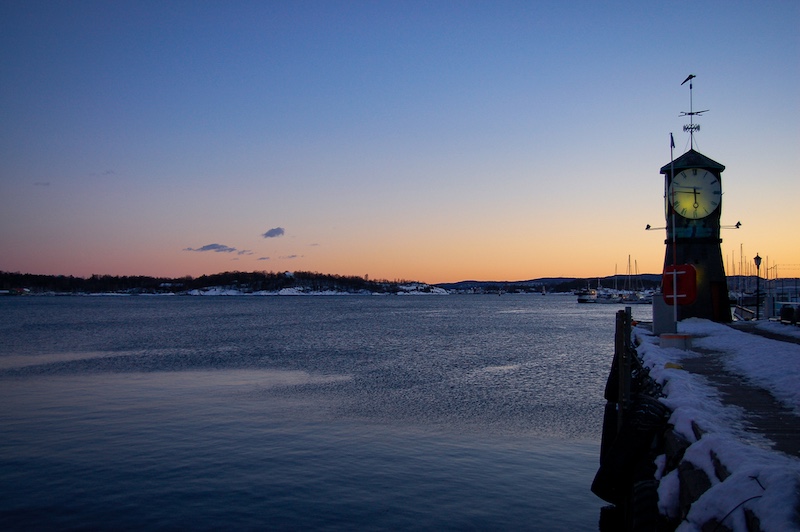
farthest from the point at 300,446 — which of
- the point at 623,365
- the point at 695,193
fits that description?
the point at 695,193

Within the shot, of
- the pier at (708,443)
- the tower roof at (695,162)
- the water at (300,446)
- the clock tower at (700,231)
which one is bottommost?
the water at (300,446)

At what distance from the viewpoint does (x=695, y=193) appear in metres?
24.7

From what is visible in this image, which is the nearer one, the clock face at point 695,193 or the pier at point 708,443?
the pier at point 708,443

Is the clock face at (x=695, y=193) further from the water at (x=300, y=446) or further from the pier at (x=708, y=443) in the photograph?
the pier at (x=708, y=443)

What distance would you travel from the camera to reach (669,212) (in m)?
24.9

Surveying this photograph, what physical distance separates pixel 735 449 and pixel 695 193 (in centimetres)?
2150

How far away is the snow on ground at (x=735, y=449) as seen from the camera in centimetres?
445

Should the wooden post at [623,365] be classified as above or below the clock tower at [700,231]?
below

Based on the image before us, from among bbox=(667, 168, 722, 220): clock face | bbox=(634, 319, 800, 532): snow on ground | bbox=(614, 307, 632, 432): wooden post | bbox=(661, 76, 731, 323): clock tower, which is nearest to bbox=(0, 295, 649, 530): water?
bbox=(614, 307, 632, 432): wooden post

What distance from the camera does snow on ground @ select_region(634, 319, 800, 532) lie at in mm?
4445

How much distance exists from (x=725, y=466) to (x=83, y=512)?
370 inches

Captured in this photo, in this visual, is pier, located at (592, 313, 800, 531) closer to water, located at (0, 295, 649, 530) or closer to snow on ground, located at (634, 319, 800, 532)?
snow on ground, located at (634, 319, 800, 532)

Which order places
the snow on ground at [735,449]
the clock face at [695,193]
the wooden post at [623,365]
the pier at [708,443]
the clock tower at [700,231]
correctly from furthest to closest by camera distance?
the clock face at [695,193], the clock tower at [700,231], the wooden post at [623,365], the pier at [708,443], the snow on ground at [735,449]

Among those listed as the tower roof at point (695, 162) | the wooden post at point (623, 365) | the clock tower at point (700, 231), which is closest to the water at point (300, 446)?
the wooden post at point (623, 365)
